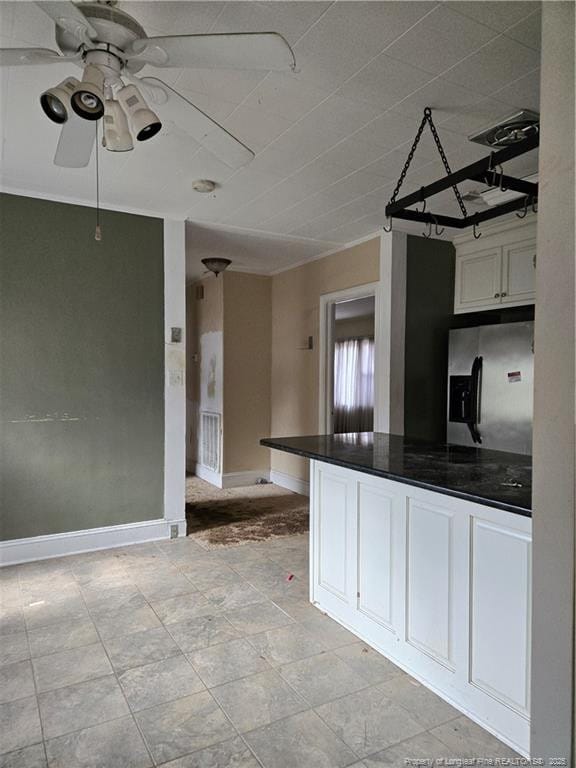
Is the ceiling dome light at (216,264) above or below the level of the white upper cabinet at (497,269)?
above

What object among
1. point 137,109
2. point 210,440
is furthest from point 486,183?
point 210,440

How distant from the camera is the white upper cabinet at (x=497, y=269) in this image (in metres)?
3.79

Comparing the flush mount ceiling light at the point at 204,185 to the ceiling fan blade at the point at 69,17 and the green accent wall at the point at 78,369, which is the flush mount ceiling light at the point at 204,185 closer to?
the green accent wall at the point at 78,369

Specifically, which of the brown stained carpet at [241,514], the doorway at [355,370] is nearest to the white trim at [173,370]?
the brown stained carpet at [241,514]

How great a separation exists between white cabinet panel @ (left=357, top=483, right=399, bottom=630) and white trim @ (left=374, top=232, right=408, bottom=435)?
1.90 m

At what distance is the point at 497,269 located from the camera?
4.04 meters

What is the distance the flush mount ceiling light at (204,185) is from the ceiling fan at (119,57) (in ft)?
4.73

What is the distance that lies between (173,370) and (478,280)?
2.62m

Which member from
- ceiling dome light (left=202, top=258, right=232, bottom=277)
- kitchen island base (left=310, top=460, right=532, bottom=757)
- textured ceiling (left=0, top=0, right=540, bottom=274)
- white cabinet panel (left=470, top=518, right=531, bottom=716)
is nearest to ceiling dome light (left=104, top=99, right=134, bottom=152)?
textured ceiling (left=0, top=0, right=540, bottom=274)

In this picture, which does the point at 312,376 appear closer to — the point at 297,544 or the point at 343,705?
the point at 297,544

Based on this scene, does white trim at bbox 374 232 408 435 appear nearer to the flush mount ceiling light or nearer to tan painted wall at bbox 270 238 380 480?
tan painted wall at bbox 270 238 380 480

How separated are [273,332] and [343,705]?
4.44 m

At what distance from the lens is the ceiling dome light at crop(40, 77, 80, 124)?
1502 millimetres

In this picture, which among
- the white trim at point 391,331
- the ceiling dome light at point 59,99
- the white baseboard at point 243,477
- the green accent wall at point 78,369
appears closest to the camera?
the ceiling dome light at point 59,99
